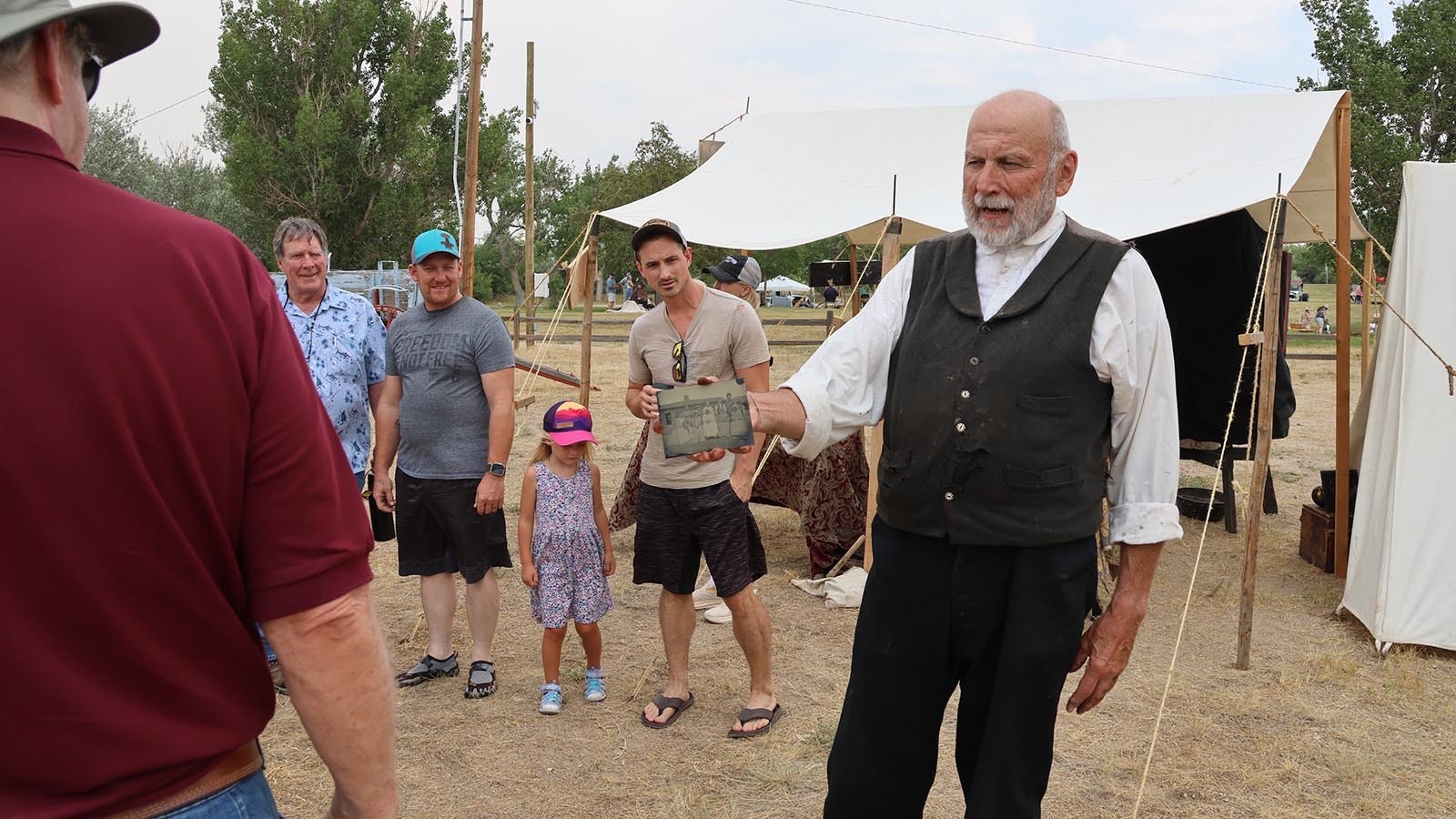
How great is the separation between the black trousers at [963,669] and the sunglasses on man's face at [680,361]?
65.4 inches

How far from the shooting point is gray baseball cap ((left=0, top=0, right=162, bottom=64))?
1020mm

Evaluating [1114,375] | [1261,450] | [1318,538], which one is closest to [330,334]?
[1114,375]

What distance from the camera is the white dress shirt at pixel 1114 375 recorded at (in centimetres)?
221

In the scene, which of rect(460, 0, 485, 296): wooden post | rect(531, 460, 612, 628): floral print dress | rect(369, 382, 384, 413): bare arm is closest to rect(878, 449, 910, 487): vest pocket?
rect(531, 460, 612, 628): floral print dress

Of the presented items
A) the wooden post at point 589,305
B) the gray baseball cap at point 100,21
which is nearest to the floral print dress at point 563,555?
the wooden post at point 589,305

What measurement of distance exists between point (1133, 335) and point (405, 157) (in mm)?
29770

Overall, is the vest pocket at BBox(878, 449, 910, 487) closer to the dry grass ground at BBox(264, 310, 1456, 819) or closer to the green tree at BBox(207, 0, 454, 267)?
the dry grass ground at BBox(264, 310, 1456, 819)

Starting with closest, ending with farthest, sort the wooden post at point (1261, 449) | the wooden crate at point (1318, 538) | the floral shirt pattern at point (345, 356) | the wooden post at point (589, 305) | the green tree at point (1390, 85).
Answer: the floral shirt pattern at point (345, 356), the wooden post at point (1261, 449), the wooden post at point (589, 305), the wooden crate at point (1318, 538), the green tree at point (1390, 85)

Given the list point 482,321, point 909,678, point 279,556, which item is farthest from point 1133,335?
point 482,321

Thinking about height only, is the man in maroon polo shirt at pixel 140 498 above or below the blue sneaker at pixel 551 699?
above

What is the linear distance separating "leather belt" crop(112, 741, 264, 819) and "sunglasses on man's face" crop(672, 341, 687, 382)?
2731 millimetres

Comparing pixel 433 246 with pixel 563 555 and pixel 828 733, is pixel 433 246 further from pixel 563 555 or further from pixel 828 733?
pixel 828 733

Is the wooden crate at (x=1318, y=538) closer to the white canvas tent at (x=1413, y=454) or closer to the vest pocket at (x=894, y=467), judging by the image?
the white canvas tent at (x=1413, y=454)

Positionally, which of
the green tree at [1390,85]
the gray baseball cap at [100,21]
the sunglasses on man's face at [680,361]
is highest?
the green tree at [1390,85]
